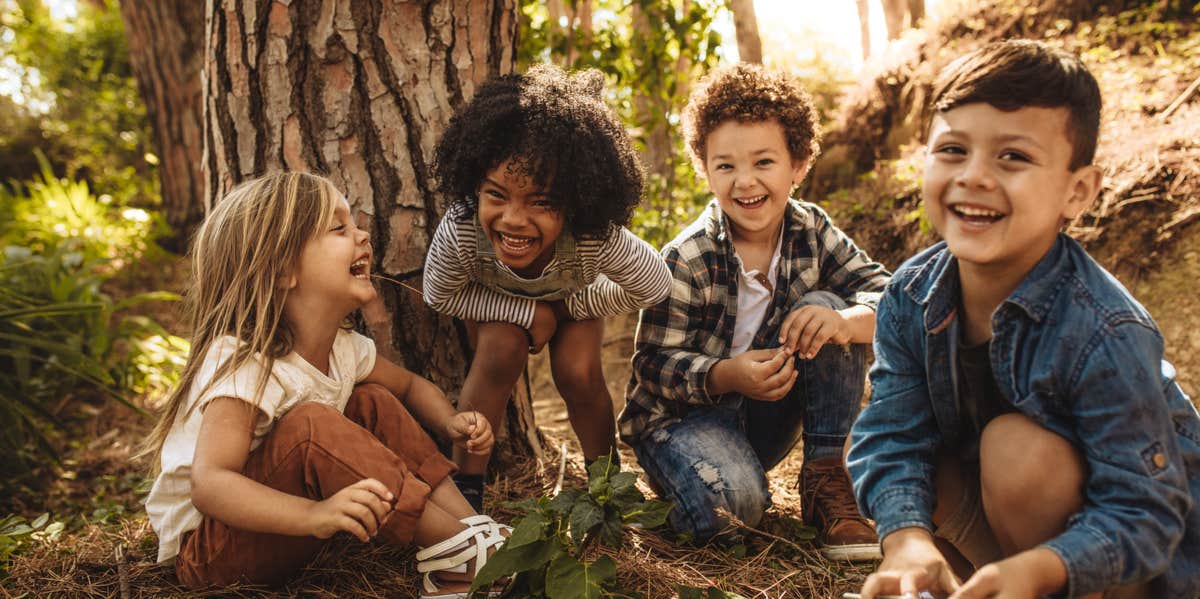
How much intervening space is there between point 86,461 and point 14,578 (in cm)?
183

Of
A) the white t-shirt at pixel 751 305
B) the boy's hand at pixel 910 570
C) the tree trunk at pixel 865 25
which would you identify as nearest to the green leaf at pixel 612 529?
the boy's hand at pixel 910 570

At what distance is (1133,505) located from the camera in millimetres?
1388

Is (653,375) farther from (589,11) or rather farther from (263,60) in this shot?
(589,11)

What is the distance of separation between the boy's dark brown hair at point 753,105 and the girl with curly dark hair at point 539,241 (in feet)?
1.07

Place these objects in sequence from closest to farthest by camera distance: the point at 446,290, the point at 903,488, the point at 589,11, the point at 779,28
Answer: the point at 903,488 < the point at 446,290 < the point at 589,11 < the point at 779,28

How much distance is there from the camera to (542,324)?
2.51m

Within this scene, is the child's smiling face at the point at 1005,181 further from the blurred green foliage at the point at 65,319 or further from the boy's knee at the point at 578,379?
the blurred green foliage at the point at 65,319

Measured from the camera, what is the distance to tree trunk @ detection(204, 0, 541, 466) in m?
2.52

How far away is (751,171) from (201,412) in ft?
5.26

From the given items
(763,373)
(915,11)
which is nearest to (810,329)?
(763,373)

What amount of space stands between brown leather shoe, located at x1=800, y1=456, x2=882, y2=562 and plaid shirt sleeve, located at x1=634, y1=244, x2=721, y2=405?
0.37 meters

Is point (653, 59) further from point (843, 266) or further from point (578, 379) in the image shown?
point (578, 379)

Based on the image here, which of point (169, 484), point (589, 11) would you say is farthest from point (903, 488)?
point (589, 11)

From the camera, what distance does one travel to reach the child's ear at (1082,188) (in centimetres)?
151
